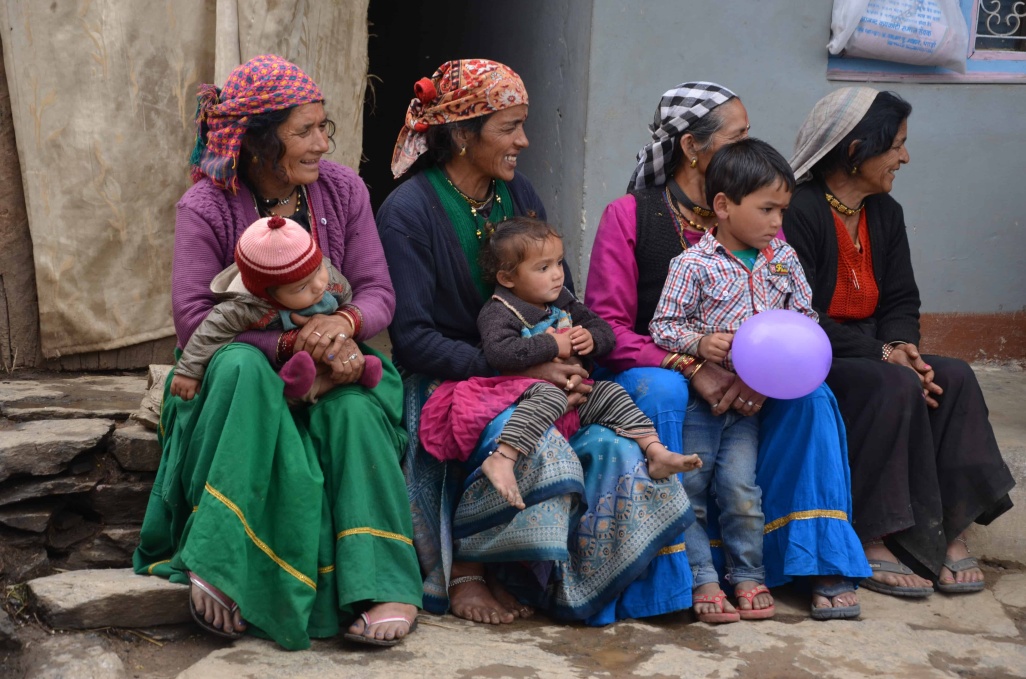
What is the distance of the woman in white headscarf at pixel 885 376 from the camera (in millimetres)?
3691

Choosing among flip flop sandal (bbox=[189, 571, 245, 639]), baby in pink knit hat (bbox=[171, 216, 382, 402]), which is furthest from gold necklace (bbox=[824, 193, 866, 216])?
flip flop sandal (bbox=[189, 571, 245, 639])

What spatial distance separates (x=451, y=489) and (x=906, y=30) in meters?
3.14

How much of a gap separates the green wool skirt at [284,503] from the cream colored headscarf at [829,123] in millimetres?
1847

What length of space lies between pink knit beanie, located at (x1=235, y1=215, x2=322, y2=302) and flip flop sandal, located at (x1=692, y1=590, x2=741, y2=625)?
154cm

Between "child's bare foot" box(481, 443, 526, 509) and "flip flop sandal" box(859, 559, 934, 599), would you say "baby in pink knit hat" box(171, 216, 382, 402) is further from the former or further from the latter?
"flip flop sandal" box(859, 559, 934, 599)

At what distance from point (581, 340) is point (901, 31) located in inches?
103

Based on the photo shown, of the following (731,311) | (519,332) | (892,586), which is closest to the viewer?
(519,332)

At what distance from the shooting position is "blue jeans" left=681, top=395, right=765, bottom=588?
3561 mm

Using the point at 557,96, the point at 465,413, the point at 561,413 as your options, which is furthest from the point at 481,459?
the point at 557,96

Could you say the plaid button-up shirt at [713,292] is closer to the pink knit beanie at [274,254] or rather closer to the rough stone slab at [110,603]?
the pink knit beanie at [274,254]

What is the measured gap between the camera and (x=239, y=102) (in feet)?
10.8

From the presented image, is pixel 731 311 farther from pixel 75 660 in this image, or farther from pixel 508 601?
pixel 75 660

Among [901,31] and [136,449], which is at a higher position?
[901,31]

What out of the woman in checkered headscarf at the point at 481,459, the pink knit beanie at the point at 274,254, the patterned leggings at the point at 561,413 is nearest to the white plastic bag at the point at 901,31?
the woman in checkered headscarf at the point at 481,459
